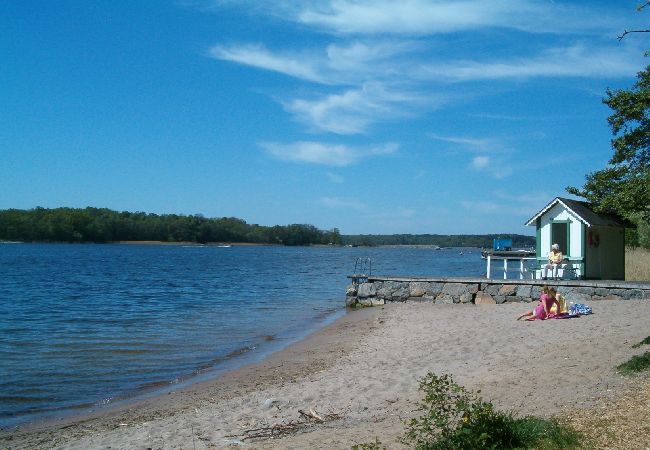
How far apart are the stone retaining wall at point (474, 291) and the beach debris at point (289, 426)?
13.1 metres

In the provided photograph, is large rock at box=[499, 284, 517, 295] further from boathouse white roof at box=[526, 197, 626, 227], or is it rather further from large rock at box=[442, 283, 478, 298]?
boathouse white roof at box=[526, 197, 626, 227]

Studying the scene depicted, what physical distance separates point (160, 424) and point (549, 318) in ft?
34.8

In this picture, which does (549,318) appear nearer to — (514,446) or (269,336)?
(269,336)

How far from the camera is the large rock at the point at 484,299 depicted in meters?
21.1

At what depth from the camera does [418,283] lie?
75.1 ft

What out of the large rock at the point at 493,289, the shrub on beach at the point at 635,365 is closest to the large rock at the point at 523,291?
the large rock at the point at 493,289

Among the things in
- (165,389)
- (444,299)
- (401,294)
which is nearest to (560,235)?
(444,299)

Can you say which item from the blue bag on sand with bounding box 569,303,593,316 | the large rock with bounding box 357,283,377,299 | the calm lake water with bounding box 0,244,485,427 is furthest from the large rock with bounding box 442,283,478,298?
the blue bag on sand with bounding box 569,303,593,316

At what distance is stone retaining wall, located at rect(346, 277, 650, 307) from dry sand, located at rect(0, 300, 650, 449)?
10.9 ft

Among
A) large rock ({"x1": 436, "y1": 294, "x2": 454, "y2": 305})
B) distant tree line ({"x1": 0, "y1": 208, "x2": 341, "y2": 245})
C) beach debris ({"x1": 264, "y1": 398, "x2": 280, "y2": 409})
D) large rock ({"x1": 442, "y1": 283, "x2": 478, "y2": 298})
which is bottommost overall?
beach debris ({"x1": 264, "y1": 398, "x2": 280, "y2": 409})

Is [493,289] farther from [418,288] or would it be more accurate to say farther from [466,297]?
[418,288]

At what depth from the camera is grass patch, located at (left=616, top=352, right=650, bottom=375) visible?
27.0ft

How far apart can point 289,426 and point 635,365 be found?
4659 millimetres

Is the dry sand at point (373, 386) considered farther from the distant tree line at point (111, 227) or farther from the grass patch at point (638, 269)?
the distant tree line at point (111, 227)
